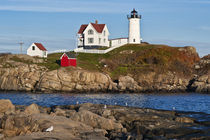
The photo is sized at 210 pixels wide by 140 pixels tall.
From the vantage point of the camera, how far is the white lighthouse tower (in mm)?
99688

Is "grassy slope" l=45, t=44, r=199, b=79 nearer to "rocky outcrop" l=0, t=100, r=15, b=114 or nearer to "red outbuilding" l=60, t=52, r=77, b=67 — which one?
"red outbuilding" l=60, t=52, r=77, b=67

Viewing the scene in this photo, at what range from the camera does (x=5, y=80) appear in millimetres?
75688

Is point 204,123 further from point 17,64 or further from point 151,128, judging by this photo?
point 17,64

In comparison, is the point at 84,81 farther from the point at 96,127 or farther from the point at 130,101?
the point at 96,127

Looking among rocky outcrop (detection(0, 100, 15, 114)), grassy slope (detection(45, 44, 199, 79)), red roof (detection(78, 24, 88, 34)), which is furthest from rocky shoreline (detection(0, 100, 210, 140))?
red roof (detection(78, 24, 88, 34))

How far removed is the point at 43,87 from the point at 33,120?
1748 inches

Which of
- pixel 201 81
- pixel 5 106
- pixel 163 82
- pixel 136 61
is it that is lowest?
pixel 5 106

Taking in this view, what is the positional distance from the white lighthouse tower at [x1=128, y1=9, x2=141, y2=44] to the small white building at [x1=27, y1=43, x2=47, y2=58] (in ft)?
81.4

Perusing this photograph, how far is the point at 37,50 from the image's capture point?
92500 mm

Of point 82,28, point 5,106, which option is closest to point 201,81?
point 82,28

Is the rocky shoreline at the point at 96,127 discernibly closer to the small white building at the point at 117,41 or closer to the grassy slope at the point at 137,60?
the grassy slope at the point at 137,60

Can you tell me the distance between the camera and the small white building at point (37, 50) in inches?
3632

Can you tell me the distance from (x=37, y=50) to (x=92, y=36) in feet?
54.6

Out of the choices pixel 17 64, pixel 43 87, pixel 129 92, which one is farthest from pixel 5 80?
pixel 129 92
